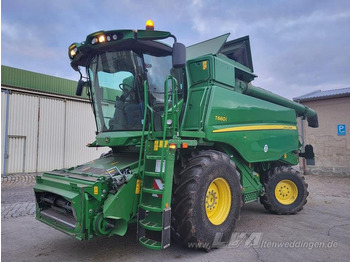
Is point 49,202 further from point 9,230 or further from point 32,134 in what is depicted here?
point 32,134

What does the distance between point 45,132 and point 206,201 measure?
36.1 feet

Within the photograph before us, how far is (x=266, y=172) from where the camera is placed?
561 centimetres

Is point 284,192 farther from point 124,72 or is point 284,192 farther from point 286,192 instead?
point 124,72

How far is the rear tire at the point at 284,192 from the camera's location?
5.48 meters

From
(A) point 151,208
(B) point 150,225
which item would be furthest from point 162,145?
(B) point 150,225

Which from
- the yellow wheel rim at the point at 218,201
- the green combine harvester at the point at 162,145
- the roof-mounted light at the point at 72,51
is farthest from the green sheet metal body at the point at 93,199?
the roof-mounted light at the point at 72,51

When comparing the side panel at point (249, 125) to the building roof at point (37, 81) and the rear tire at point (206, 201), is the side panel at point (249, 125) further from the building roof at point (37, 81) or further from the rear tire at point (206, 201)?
the building roof at point (37, 81)

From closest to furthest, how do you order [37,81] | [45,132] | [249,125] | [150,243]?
[150,243] < [249,125] < [45,132] < [37,81]

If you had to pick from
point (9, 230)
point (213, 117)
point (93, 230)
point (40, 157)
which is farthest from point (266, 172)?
point (40, 157)

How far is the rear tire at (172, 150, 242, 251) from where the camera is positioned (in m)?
3.36

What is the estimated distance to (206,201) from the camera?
376 cm

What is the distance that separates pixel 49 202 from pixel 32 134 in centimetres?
970

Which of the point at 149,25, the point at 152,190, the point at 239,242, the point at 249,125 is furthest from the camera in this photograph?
the point at 249,125

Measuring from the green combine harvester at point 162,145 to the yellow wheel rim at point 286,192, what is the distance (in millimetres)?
423
